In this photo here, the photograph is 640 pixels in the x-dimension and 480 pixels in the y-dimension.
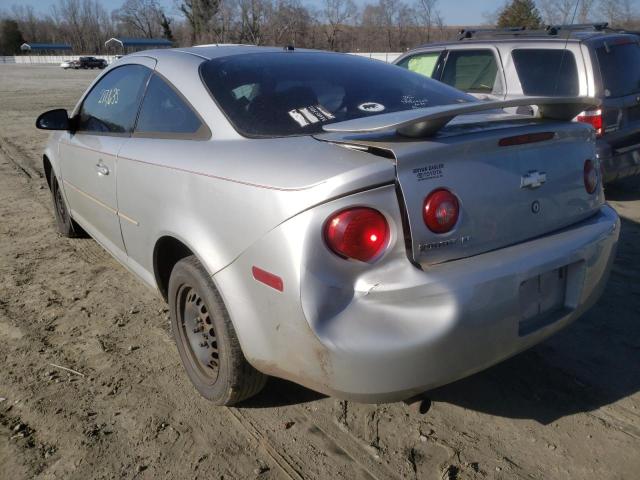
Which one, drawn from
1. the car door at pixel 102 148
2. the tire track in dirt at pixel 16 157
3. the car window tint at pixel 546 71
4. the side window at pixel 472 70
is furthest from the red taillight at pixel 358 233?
the tire track in dirt at pixel 16 157

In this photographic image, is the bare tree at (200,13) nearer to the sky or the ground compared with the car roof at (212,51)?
nearer to the sky

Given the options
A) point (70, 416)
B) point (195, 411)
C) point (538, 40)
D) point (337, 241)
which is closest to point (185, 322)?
point (195, 411)

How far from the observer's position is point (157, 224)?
109 inches

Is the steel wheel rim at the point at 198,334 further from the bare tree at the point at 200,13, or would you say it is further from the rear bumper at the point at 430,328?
the bare tree at the point at 200,13

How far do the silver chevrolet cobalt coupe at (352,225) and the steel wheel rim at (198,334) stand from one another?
0.4 inches

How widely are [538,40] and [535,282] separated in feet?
14.7

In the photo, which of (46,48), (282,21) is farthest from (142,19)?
A: (282,21)

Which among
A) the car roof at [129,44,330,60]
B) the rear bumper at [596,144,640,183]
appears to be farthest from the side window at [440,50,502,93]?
the car roof at [129,44,330,60]

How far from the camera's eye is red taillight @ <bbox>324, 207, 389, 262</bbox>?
195 centimetres

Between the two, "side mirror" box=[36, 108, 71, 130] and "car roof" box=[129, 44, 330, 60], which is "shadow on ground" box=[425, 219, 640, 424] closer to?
"car roof" box=[129, 44, 330, 60]

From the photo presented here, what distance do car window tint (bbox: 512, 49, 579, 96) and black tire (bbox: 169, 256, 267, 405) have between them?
449 centimetres

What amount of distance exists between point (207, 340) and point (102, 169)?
1378 mm

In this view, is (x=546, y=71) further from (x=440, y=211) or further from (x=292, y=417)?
(x=292, y=417)

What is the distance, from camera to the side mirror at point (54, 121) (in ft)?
13.2
